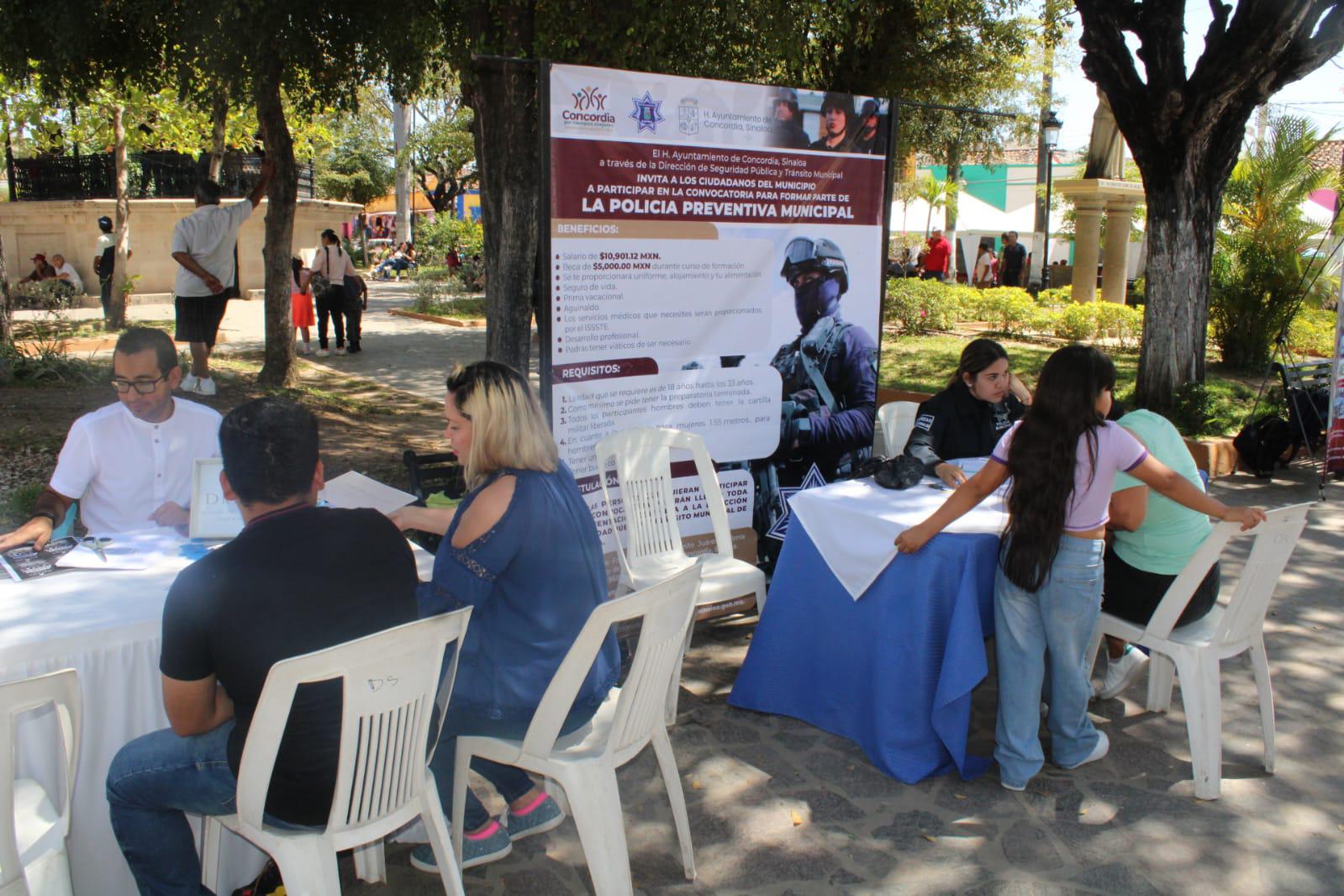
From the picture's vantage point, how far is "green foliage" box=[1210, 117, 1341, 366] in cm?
1242

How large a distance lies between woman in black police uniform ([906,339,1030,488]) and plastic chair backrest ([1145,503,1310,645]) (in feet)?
3.96

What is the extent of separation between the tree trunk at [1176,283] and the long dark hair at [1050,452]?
6.48 metres

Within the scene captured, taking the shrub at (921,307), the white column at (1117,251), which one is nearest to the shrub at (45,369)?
the shrub at (921,307)

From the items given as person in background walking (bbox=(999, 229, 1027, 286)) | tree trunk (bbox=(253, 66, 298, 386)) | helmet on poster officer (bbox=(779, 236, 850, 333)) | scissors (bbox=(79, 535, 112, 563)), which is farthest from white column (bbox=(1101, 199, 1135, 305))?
scissors (bbox=(79, 535, 112, 563))

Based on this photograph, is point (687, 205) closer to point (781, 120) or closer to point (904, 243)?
Answer: point (781, 120)

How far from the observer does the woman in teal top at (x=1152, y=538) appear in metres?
3.77

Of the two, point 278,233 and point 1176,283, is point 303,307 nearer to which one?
point 278,233

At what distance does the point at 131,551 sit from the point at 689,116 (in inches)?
118

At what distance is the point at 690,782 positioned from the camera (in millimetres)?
3738

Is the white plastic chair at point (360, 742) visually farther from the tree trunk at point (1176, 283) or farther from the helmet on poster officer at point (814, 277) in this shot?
the tree trunk at point (1176, 283)

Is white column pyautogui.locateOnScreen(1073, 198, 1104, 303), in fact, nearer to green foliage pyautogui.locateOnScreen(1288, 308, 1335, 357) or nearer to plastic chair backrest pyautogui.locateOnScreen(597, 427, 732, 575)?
green foliage pyautogui.locateOnScreen(1288, 308, 1335, 357)

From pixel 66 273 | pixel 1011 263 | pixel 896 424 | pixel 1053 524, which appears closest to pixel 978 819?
pixel 1053 524

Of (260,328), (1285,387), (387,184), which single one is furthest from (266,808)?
(387,184)

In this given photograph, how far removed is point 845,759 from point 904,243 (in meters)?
27.9
